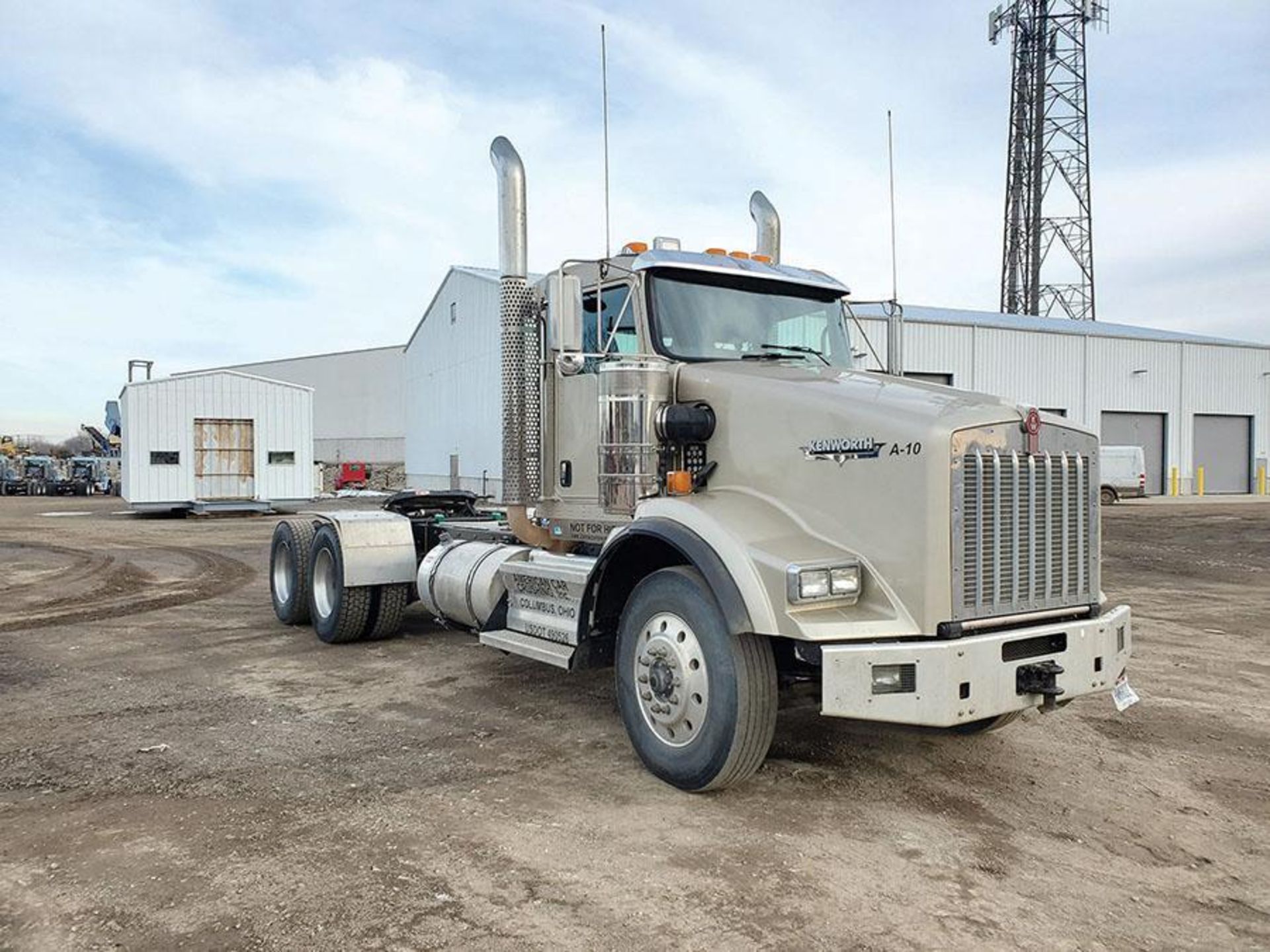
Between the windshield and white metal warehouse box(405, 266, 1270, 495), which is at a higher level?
white metal warehouse box(405, 266, 1270, 495)

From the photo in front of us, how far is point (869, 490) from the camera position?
4.41 meters

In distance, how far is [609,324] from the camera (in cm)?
577

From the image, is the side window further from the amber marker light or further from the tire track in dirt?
the tire track in dirt

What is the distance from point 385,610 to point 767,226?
4583 mm

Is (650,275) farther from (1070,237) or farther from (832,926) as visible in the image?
(1070,237)

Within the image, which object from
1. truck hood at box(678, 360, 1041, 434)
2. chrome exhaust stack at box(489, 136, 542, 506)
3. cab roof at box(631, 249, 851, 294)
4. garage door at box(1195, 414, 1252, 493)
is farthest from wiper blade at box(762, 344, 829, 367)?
garage door at box(1195, 414, 1252, 493)

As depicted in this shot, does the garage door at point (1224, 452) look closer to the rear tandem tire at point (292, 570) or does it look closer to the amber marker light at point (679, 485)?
the rear tandem tire at point (292, 570)

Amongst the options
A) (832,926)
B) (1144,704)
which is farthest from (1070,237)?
(832,926)

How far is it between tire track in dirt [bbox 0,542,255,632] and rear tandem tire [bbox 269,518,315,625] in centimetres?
193

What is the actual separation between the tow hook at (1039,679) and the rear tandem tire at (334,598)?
5.70 meters

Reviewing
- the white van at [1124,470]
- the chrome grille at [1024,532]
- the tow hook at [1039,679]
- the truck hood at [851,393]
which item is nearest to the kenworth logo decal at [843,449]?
the truck hood at [851,393]

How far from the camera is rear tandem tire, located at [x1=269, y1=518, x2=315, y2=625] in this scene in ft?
29.8

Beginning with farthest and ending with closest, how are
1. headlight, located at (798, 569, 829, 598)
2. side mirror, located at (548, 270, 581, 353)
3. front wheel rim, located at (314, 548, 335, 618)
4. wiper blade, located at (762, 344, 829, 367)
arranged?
front wheel rim, located at (314, 548, 335, 618), wiper blade, located at (762, 344, 829, 367), side mirror, located at (548, 270, 581, 353), headlight, located at (798, 569, 829, 598)

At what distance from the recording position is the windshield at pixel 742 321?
18.4 ft
